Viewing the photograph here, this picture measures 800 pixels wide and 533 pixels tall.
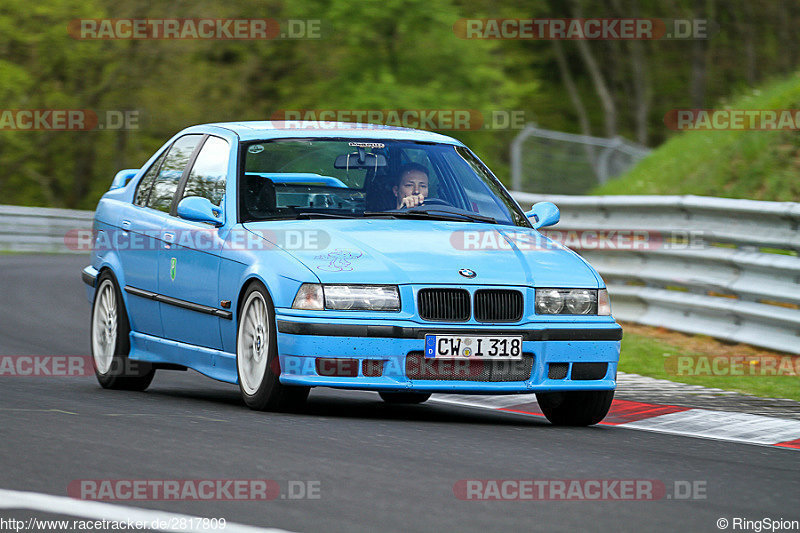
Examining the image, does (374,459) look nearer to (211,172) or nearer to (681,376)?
(211,172)

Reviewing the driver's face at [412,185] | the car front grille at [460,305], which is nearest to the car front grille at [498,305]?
the car front grille at [460,305]

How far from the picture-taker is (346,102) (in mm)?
43219

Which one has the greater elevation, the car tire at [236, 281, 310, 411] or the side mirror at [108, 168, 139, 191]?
the side mirror at [108, 168, 139, 191]

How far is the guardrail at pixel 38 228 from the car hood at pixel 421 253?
73.5 ft

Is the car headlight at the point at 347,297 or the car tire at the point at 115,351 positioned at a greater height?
the car headlight at the point at 347,297

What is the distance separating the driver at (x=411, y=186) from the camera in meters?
8.85

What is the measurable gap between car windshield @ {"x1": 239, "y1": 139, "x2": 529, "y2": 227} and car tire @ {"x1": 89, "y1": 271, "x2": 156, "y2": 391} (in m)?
1.56

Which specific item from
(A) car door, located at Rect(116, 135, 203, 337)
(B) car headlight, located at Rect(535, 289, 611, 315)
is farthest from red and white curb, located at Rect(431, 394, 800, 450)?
(A) car door, located at Rect(116, 135, 203, 337)

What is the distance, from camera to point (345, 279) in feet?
25.0

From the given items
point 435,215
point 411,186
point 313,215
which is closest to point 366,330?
point 313,215

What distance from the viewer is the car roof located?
29.7ft

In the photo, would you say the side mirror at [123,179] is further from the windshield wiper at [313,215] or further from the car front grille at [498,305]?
the car front grille at [498,305]

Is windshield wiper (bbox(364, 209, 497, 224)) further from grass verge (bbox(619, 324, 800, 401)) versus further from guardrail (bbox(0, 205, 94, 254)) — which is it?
guardrail (bbox(0, 205, 94, 254))

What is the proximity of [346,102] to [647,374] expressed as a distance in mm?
32868
